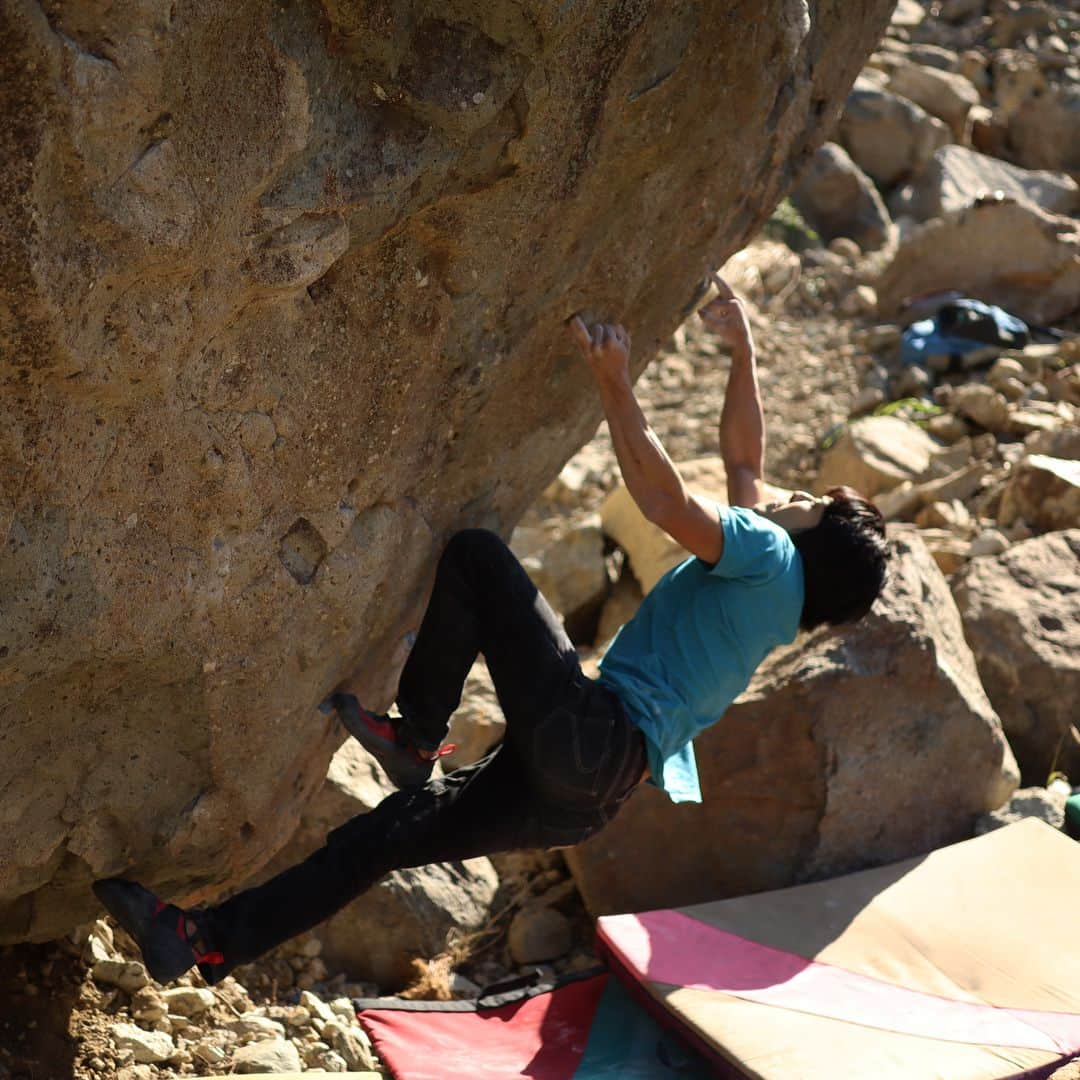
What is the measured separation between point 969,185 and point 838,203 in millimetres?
1260

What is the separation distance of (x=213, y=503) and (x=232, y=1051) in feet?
4.97

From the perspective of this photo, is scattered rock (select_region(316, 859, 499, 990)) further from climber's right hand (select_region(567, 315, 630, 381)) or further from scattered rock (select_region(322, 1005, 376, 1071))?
climber's right hand (select_region(567, 315, 630, 381))

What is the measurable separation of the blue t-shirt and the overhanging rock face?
62 centimetres

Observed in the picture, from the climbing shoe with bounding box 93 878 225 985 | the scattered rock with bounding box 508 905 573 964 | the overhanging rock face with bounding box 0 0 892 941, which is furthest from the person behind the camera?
the scattered rock with bounding box 508 905 573 964

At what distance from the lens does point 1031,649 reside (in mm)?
4738

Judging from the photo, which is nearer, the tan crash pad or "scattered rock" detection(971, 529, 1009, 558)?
the tan crash pad

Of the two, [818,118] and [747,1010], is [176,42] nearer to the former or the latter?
[818,118]

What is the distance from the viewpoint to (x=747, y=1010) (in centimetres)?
334

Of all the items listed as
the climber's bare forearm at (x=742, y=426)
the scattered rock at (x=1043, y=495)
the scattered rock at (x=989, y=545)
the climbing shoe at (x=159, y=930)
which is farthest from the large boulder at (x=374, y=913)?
the scattered rock at (x=1043, y=495)

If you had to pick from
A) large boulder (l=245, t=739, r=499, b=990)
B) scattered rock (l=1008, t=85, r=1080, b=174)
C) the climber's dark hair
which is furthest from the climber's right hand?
scattered rock (l=1008, t=85, r=1080, b=174)

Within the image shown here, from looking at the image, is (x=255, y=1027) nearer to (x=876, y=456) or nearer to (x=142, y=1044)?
Answer: (x=142, y=1044)

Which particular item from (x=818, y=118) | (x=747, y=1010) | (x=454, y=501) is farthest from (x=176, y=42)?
(x=747, y=1010)

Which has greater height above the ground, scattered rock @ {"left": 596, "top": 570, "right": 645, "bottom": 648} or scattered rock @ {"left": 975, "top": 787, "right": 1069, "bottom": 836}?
scattered rock @ {"left": 975, "top": 787, "right": 1069, "bottom": 836}

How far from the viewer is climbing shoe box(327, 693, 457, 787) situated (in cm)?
306
